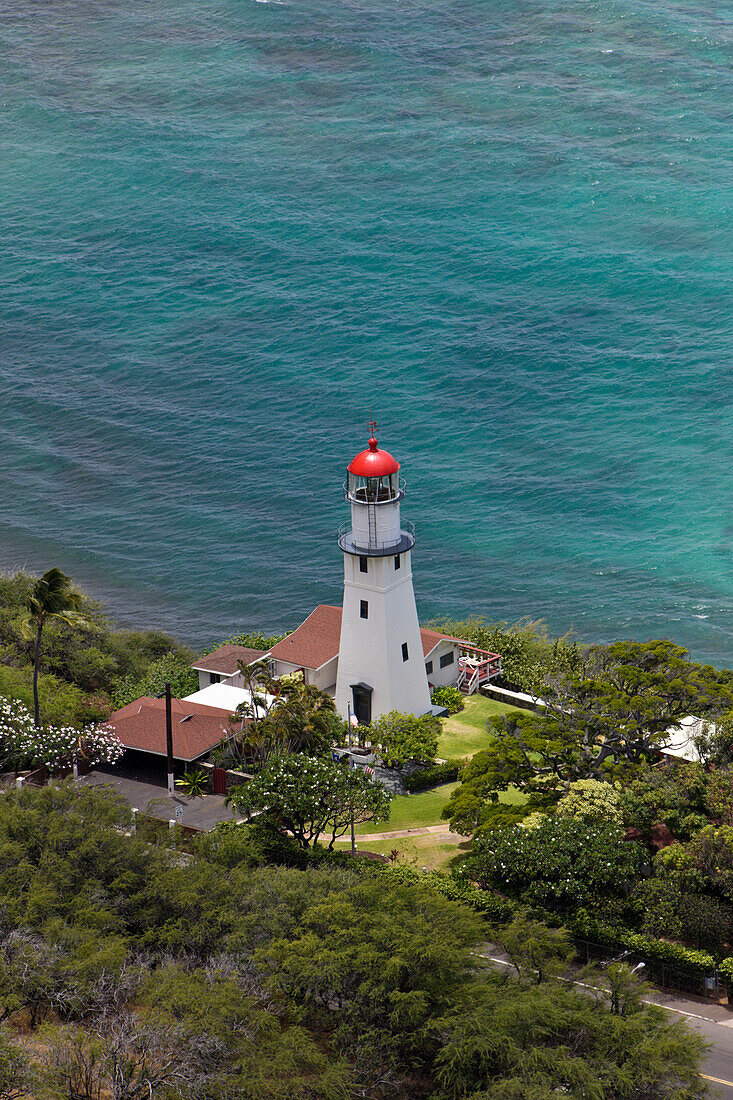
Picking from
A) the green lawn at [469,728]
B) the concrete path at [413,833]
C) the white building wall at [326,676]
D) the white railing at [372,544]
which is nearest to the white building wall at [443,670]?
the green lawn at [469,728]

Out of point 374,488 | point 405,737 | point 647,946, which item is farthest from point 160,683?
point 647,946

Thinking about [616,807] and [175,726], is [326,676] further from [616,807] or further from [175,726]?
[616,807]

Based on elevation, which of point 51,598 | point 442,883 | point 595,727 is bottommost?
point 442,883

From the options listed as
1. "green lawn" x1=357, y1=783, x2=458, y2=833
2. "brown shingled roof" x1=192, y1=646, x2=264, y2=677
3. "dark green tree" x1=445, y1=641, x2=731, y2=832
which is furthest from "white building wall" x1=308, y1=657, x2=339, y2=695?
"dark green tree" x1=445, y1=641, x2=731, y2=832

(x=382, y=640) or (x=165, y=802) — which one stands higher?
(x=382, y=640)

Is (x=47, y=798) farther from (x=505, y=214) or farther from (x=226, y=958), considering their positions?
(x=505, y=214)

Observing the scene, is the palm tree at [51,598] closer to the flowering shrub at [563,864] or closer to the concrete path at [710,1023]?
the flowering shrub at [563,864]

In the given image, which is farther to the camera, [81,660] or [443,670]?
[81,660]
